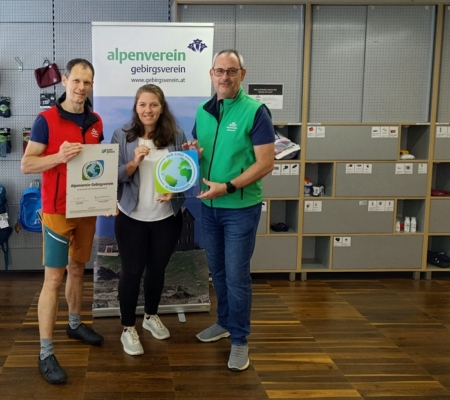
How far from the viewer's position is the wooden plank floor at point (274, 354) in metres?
2.73

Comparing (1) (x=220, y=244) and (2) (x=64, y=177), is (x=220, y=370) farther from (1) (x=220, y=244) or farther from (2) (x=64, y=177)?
(2) (x=64, y=177)

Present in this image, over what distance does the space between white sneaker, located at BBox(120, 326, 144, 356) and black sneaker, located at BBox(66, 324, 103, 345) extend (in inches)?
6.2

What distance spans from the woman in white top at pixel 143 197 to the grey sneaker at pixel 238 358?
1.81 ft

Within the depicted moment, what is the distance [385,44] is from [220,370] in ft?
10.4

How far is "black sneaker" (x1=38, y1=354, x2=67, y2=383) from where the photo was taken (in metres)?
2.73

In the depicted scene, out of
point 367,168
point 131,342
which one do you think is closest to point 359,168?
point 367,168

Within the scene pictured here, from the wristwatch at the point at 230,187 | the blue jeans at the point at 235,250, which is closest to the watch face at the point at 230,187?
the wristwatch at the point at 230,187

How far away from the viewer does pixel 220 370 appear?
9.64 ft

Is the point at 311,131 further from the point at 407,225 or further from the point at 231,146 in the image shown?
the point at 231,146

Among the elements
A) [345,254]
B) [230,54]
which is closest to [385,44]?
[345,254]

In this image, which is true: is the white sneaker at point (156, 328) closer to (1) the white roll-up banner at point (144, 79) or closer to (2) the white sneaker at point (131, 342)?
(2) the white sneaker at point (131, 342)

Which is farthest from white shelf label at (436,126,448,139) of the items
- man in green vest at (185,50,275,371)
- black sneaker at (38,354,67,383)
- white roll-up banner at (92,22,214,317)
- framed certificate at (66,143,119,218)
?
black sneaker at (38,354,67,383)

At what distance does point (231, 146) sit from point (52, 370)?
4.90 ft

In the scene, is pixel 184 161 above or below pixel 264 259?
above
